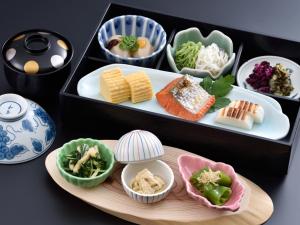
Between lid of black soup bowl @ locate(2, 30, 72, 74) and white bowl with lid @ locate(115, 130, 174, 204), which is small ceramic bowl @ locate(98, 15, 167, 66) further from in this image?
white bowl with lid @ locate(115, 130, 174, 204)

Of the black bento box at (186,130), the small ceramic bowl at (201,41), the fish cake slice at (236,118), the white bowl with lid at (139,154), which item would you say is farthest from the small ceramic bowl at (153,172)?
the small ceramic bowl at (201,41)

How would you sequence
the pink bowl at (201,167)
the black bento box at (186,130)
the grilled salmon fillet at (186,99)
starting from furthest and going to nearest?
the grilled salmon fillet at (186,99), the black bento box at (186,130), the pink bowl at (201,167)

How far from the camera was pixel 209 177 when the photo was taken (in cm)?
214

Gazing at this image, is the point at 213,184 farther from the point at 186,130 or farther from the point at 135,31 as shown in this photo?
the point at 135,31

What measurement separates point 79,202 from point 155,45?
1.82 ft

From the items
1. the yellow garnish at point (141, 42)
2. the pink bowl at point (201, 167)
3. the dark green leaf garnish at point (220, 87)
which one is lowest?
the pink bowl at point (201, 167)

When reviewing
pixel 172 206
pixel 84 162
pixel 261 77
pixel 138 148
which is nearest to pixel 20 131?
pixel 84 162

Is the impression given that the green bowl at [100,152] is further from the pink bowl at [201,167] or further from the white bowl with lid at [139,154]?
the pink bowl at [201,167]

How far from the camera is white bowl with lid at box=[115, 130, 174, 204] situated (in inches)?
84.6

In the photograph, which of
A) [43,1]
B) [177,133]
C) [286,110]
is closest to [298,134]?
[286,110]

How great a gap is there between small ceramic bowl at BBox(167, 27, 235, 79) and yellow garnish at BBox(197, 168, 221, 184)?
372 mm

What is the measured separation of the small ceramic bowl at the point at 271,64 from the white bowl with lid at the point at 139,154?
1.28 feet

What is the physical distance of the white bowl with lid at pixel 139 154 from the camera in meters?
2.15

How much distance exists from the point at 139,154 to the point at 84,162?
0.45 feet
